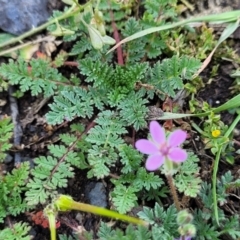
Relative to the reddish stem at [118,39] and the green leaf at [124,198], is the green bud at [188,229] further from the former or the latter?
the reddish stem at [118,39]

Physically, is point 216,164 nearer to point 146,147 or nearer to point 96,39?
point 146,147

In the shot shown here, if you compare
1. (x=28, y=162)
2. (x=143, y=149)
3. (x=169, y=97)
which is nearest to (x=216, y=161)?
(x=169, y=97)

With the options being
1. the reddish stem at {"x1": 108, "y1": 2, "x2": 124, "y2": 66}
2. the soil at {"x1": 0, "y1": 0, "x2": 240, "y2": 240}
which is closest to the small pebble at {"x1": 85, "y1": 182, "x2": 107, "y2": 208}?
the soil at {"x1": 0, "y1": 0, "x2": 240, "y2": 240}

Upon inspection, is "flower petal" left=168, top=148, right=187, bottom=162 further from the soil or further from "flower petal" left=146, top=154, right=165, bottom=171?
the soil

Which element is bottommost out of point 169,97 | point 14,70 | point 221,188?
point 221,188

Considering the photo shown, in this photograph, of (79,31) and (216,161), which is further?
(79,31)

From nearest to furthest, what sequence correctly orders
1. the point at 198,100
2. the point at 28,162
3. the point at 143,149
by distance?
the point at 143,149
the point at 28,162
the point at 198,100

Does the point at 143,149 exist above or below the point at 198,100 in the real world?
above

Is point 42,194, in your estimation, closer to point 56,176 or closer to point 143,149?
Answer: point 56,176

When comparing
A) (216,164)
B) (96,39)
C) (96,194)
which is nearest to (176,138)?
(216,164)
